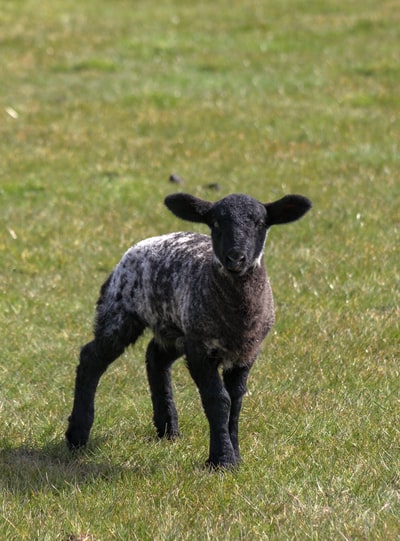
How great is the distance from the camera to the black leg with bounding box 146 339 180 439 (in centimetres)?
823

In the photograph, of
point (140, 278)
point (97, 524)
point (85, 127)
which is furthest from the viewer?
point (85, 127)

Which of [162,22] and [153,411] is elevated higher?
[162,22]

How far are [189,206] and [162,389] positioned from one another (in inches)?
62.7

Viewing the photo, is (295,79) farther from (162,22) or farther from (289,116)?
(162,22)

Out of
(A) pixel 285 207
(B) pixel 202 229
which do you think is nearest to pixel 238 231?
(A) pixel 285 207

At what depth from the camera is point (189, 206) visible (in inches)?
300

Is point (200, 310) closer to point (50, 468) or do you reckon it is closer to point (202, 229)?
point (50, 468)

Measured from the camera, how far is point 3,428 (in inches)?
334

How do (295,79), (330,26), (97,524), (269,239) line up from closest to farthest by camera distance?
(97,524), (269,239), (295,79), (330,26)

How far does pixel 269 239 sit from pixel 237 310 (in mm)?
6379

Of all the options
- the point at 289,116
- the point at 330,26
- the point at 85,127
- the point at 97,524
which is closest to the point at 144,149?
the point at 85,127

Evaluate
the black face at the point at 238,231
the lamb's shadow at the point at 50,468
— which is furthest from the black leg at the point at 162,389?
the black face at the point at 238,231

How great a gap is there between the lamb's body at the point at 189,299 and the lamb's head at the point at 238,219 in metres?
0.23

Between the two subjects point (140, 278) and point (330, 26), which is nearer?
point (140, 278)
